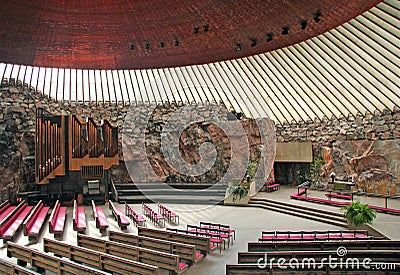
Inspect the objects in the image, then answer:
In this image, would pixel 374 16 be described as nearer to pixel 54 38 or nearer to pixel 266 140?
pixel 266 140

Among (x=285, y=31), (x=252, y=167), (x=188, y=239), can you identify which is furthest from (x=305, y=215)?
(x=285, y=31)

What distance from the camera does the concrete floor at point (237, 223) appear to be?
19.5 ft

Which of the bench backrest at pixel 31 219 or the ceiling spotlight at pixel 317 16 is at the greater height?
the ceiling spotlight at pixel 317 16

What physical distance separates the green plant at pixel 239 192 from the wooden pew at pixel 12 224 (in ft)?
21.9

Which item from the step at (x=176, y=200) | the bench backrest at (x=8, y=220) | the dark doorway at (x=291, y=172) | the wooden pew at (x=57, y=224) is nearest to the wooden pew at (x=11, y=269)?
the wooden pew at (x=57, y=224)

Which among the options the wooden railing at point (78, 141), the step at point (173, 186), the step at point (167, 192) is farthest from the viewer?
the step at point (173, 186)

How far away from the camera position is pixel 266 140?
1460 cm

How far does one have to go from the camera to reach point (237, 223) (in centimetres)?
904

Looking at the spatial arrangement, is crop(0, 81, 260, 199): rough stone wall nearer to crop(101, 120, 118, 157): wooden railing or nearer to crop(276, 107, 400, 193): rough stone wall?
crop(101, 120, 118, 157): wooden railing

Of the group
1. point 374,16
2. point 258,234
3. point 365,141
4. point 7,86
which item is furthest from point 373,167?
point 7,86

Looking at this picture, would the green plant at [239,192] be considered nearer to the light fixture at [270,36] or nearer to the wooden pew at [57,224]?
the light fixture at [270,36]

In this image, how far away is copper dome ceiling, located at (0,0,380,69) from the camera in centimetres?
920

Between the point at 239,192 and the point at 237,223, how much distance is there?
3199 mm

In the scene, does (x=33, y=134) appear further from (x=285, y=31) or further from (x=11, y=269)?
(x=285, y=31)
